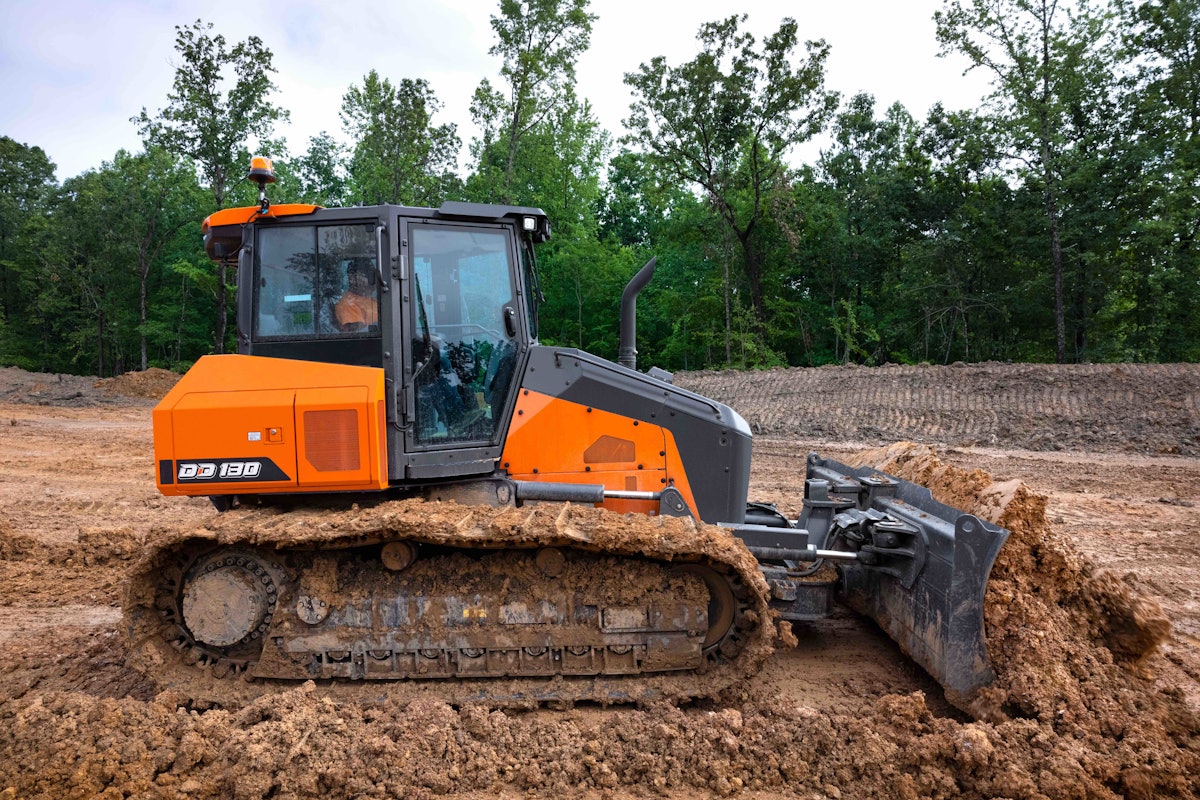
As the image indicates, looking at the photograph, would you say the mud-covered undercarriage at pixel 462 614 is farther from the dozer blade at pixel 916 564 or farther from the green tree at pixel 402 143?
the green tree at pixel 402 143

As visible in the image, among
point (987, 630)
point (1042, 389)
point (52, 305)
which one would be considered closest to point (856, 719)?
point (987, 630)

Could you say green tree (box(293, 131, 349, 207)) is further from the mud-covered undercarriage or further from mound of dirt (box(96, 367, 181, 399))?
the mud-covered undercarriage

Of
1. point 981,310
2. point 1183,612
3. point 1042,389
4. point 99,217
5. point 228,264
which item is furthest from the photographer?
point 99,217

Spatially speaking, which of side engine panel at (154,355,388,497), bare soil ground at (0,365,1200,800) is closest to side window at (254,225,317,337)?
side engine panel at (154,355,388,497)

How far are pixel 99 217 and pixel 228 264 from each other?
36.6 m

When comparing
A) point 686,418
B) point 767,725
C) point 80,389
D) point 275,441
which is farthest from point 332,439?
point 80,389

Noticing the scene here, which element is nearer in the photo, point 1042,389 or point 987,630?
point 987,630

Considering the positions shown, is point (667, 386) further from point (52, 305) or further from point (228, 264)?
point (52, 305)

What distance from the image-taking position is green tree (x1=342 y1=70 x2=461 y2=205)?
92.9ft

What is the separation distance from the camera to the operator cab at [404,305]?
4.18m

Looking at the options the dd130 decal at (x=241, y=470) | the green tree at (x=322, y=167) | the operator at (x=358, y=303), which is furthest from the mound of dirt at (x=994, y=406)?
the green tree at (x=322, y=167)

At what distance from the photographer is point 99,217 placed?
33781 mm

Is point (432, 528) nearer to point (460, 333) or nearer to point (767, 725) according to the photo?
point (460, 333)

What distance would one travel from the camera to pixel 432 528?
3707 millimetres
